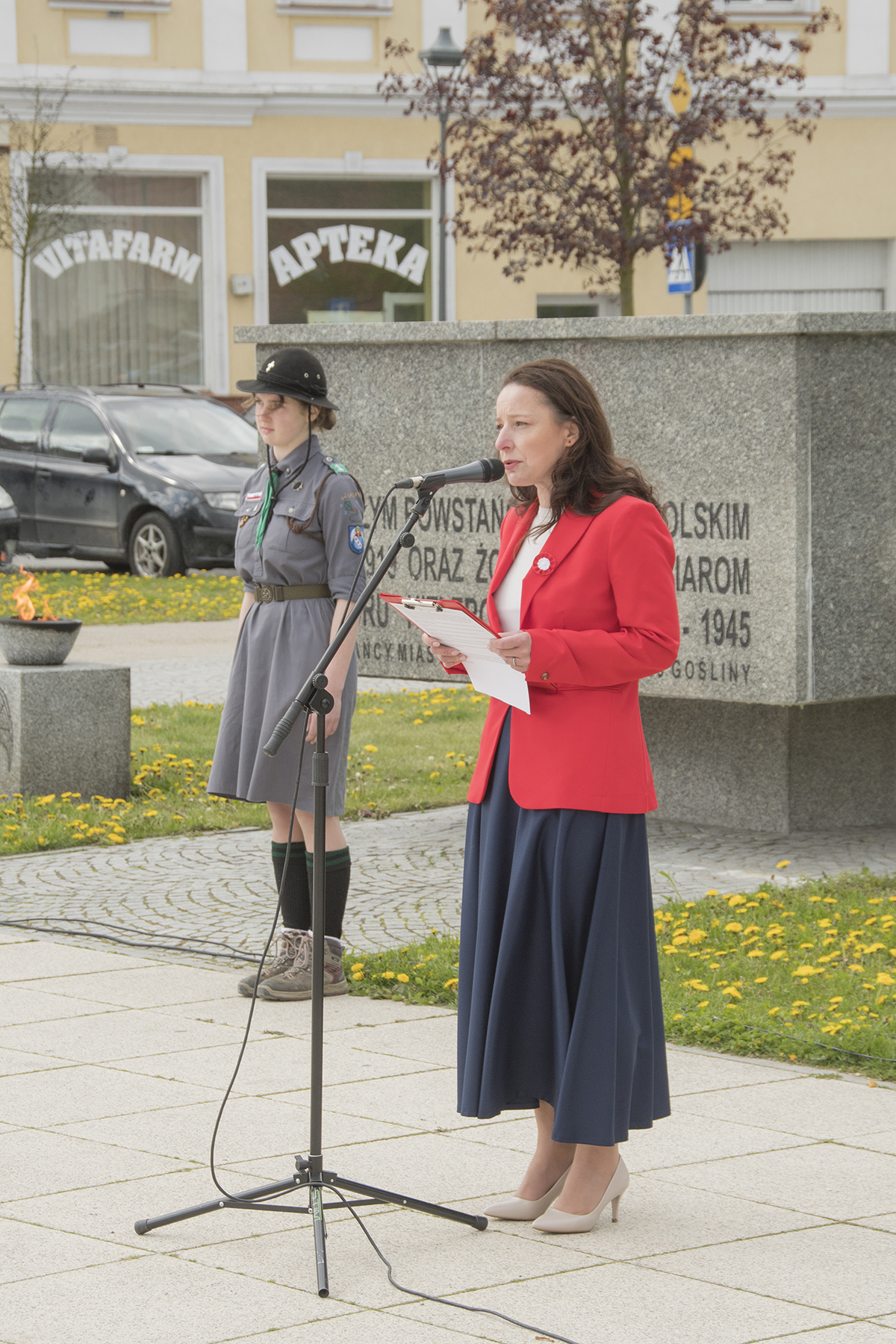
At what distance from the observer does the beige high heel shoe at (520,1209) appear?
4.32 metres

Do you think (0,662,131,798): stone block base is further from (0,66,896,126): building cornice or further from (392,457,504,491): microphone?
(0,66,896,126): building cornice

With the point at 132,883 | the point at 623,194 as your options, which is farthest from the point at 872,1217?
the point at 623,194

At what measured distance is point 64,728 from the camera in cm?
961

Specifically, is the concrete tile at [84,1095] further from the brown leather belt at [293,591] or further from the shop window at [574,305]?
the shop window at [574,305]

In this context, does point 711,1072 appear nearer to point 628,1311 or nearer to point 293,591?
point 628,1311

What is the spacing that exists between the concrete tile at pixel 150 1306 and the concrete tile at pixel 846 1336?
0.84m

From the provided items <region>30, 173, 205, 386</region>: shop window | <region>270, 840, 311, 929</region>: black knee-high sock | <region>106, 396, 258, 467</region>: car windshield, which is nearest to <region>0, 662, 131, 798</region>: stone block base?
<region>270, 840, 311, 929</region>: black knee-high sock

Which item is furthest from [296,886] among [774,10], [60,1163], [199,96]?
[774,10]

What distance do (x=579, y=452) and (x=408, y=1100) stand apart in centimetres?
186

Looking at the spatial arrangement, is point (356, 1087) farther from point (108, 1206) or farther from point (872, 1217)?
point (872, 1217)

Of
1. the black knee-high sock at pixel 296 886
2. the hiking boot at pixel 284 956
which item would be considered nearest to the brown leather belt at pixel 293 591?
the black knee-high sock at pixel 296 886

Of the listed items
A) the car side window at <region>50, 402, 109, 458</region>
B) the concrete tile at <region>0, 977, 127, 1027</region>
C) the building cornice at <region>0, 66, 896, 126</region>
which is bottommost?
the concrete tile at <region>0, 977, 127, 1027</region>

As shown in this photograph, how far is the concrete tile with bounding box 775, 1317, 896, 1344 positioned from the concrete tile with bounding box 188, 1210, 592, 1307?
551mm

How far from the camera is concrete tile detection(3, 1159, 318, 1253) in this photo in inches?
167
